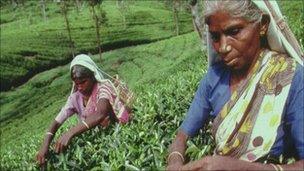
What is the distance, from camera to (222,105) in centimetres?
287

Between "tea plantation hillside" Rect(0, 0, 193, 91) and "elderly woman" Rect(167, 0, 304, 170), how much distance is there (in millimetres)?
50040

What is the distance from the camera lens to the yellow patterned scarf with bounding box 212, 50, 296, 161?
263 cm

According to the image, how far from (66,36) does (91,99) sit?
59.8 m

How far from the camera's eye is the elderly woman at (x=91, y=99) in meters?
4.95

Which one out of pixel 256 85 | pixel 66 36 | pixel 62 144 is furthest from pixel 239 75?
pixel 66 36

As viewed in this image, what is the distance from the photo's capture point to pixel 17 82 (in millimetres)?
51812

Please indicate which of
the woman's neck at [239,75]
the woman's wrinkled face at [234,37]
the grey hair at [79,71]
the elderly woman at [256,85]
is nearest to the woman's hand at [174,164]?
the elderly woman at [256,85]

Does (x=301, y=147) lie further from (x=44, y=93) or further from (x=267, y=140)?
(x=44, y=93)

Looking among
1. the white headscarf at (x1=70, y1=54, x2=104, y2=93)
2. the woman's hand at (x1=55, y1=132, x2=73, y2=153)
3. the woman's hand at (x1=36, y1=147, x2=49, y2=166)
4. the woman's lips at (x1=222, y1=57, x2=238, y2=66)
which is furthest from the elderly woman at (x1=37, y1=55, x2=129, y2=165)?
the woman's lips at (x1=222, y1=57, x2=238, y2=66)

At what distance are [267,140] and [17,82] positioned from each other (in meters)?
51.2

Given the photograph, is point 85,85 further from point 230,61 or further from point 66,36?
point 66,36

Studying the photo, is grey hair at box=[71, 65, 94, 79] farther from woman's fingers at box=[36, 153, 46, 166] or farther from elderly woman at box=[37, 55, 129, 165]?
woman's fingers at box=[36, 153, 46, 166]

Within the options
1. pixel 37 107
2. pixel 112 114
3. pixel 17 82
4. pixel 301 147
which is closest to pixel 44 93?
pixel 37 107

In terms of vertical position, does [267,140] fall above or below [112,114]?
above
